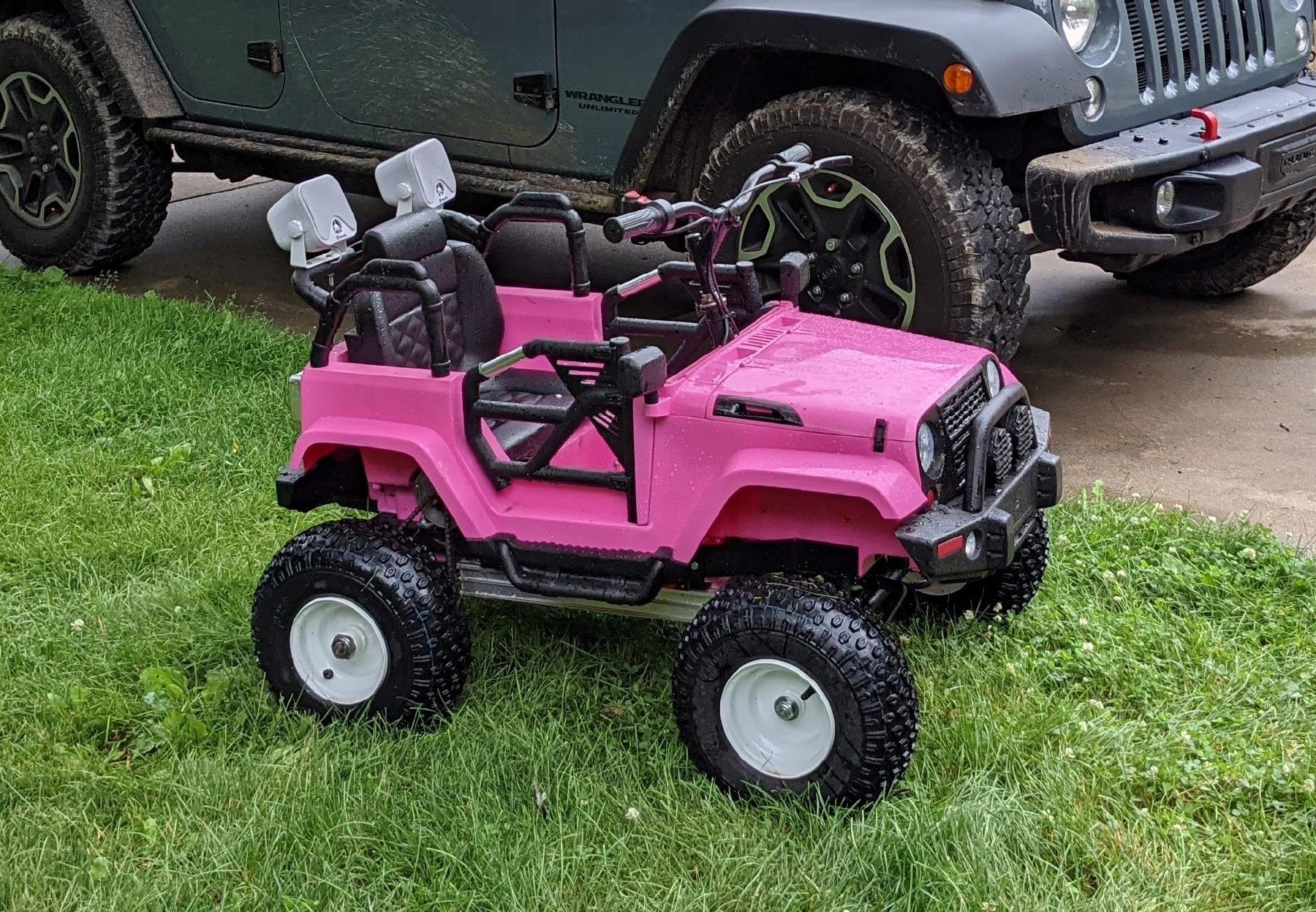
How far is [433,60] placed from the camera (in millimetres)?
5504

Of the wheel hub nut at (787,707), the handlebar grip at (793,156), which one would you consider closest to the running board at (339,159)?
the handlebar grip at (793,156)

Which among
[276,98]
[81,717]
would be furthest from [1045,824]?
[276,98]

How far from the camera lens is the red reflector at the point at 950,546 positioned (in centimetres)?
290

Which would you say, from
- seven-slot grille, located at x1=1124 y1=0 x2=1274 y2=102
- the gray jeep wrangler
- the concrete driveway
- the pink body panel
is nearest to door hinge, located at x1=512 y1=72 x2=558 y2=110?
the gray jeep wrangler

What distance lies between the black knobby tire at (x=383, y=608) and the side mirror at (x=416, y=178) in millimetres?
869

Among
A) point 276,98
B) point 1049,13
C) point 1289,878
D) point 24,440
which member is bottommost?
point 24,440

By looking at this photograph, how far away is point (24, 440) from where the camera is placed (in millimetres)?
5020

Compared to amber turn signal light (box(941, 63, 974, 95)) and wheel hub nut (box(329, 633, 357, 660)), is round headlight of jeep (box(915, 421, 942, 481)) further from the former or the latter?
amber turn signal light (box(941, 63, 974, 95))

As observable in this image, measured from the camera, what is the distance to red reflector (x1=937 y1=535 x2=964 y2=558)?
2.90m

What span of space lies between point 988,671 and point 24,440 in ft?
10.5

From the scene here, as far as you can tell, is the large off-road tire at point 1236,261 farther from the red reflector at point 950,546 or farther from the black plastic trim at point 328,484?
the black plastic trim at point 328,484

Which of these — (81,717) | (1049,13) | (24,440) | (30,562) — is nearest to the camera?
(81,717)

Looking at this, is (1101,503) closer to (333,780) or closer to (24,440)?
(333,780)

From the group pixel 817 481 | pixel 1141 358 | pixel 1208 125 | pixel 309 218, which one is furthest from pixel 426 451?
pixel 1141 358
